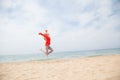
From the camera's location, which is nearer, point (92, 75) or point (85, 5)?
point (92, 75)

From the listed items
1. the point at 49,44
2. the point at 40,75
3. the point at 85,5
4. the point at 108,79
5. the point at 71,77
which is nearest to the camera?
the point at 108,79

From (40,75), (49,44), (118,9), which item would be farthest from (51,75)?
(118,9)

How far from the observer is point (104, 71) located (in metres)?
3.05

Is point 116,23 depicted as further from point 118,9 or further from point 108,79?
point 108,79

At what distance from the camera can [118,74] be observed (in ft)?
9.28

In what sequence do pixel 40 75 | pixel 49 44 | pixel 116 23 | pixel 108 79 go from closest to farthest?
1. pixel 108 79
2. pixel 40 75
3. pixel 49 44
4. pixel 116 23

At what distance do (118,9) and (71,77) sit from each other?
3.64 m

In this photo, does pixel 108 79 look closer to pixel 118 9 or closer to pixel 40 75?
pixel 40 75

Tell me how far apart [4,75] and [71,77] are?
127cm

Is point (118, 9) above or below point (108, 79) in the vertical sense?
above

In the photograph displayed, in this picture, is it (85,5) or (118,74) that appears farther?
(85,5)

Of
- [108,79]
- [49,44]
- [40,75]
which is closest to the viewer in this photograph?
[108,79]

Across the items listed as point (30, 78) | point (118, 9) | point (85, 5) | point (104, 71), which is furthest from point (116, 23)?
point (30, 78)

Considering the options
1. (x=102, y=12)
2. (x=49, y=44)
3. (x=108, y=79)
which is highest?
(x=102, y=12)
